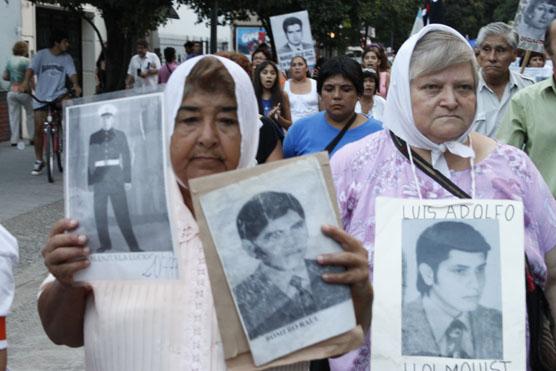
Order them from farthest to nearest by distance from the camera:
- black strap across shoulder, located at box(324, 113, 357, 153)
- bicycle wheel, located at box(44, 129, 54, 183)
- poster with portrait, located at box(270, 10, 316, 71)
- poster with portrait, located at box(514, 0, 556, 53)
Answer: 1. poster with portrait, located at box(270, 10, 316, 71)
2. bicycle wheel, located at box(44, 129, 54, 183)
3. poster with portrait, located at box(514, 0, 556, 53)
4. black strap across shoulder, located at box(324, 113, 357, 153)

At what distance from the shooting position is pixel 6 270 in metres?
2.58

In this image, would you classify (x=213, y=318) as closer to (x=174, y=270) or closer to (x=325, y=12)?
(x=174, y=270)

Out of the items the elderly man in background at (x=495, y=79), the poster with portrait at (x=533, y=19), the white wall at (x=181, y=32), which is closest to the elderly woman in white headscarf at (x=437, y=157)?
the elderly man in background at (x=495, y=79)

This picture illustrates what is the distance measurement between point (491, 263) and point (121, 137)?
3.97 feet

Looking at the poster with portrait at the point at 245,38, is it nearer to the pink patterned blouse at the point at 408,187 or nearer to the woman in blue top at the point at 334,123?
the woman in blue top at the point at 334,123

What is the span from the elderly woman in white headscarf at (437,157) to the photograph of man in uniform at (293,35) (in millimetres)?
12560

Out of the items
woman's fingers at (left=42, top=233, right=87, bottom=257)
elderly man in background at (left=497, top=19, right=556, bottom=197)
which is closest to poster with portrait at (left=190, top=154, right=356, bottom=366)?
woman's fingers at (left=42, top=233, right=87, bottom=257)

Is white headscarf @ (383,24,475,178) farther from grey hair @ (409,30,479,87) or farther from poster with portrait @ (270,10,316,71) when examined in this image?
poster with portrait @ (270,10,316,71)

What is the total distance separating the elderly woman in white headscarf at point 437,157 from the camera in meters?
3.32

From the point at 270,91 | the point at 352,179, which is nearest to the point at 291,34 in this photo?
the point at 270,91

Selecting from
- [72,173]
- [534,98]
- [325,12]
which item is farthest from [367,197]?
[325,12]

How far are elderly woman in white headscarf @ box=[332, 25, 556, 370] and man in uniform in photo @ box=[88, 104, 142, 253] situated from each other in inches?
Answer: 44.3

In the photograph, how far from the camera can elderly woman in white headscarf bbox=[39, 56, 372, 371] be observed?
7.77 feet

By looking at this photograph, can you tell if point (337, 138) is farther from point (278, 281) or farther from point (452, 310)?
point (278, 281)
